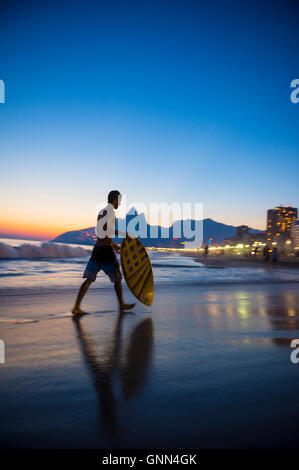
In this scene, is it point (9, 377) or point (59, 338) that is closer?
point (9, 377)

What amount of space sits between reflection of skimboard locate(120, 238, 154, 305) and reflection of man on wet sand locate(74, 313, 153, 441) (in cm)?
191

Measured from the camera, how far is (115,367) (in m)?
3.62

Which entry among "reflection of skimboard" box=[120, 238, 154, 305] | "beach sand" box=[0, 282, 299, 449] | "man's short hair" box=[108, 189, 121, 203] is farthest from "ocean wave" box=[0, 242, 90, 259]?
"beach sand" box=[0, 282, 299, 449]

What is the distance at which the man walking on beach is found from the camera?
687 cm

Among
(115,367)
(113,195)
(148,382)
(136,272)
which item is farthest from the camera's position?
(136,272)

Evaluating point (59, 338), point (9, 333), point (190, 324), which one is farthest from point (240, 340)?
point (9, 333)

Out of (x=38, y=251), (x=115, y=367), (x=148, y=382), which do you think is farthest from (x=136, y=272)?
(x=38, y=251)

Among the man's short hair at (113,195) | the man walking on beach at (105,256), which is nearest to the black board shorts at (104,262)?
the man walking on beach at (105,256)

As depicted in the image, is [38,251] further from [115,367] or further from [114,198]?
[115,367]

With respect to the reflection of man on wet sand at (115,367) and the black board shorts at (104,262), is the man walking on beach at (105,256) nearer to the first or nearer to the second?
the black board shorts at (104,262)

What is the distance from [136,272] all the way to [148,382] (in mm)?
4416

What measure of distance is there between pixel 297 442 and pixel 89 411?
1.31m

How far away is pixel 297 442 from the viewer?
2160 mm
